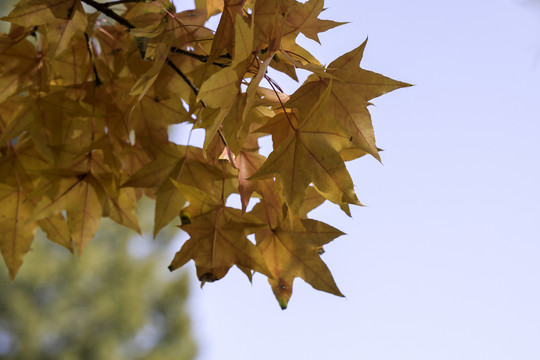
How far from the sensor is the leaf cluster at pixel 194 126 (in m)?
0.41

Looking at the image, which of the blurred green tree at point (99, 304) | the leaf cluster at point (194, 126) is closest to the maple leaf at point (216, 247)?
the leaf cluster at point (194, 126)

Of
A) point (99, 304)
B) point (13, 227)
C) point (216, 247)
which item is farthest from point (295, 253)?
point (99, 304)

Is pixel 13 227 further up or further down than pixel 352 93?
further up

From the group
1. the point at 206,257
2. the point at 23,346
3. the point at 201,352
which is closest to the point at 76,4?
the point at 206,257

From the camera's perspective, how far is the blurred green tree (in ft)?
19.2

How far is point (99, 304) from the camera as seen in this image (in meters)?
6.39

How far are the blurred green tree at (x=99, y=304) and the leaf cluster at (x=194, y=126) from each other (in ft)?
17.4

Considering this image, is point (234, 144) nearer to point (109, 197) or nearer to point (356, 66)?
point (356, 66)

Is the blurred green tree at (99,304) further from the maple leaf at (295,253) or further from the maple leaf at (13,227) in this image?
the maple leaf at (295,253)

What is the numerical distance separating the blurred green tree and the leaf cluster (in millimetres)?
5316

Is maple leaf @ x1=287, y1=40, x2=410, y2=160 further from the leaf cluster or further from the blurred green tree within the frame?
the blurred green tree

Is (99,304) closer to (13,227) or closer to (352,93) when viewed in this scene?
(13,227)

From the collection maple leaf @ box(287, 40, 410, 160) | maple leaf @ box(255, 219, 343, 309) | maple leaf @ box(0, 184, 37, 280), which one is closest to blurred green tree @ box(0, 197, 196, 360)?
maple leaf @ box(0, 184, 37, 280)

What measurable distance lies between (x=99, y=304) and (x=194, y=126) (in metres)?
6.46
